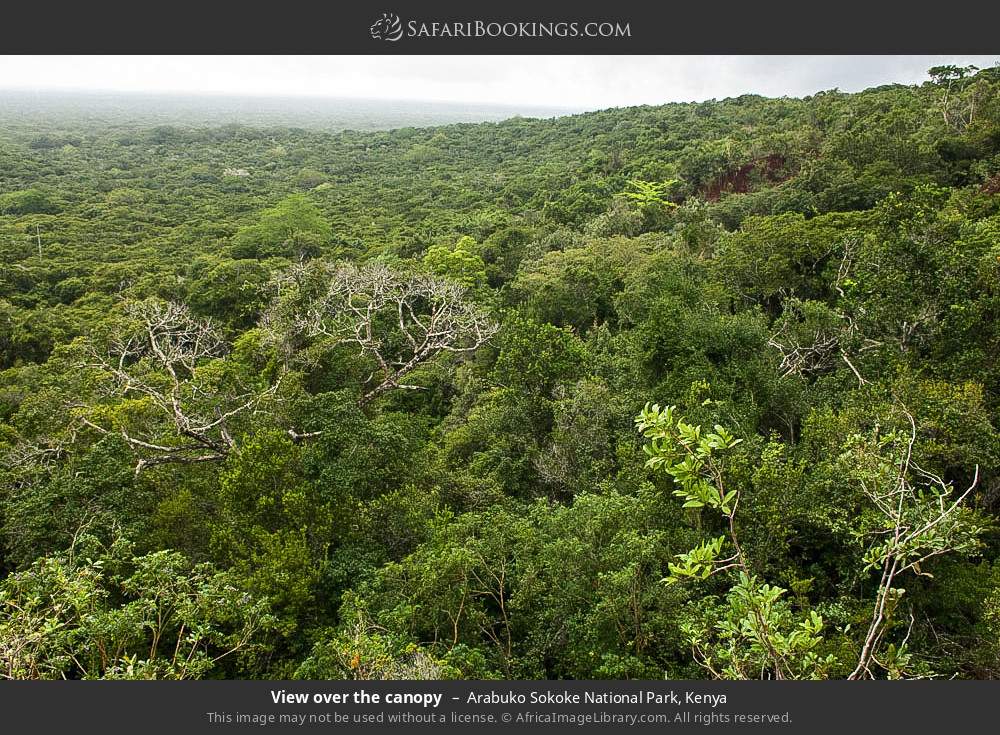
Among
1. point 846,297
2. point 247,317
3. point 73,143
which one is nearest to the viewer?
point 846,297

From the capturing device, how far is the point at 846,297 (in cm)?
1357

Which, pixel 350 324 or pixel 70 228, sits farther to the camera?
pixel 70 228

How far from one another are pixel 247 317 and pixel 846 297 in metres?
24.1

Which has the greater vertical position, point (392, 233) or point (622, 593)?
point (392, 233)

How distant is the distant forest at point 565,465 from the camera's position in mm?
6445

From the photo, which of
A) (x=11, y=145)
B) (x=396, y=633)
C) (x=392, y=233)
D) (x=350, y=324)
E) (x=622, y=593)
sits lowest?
(x=396, y=633)

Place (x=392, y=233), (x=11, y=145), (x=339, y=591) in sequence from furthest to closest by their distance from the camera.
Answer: (x=11, y=145), (x=392, y=233), (x=339, y=591)

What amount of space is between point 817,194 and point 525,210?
86.2 feet

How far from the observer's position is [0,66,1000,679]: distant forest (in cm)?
645

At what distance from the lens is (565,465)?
1346 cm
